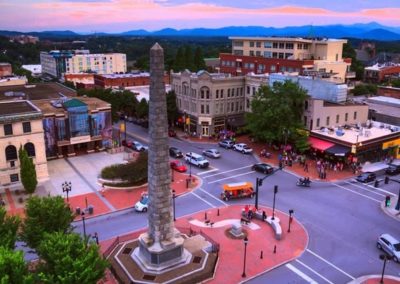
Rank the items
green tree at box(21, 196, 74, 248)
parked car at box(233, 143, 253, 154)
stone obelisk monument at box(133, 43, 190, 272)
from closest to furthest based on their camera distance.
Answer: stone obelisk monument at box(133, 43, 190, 272), green tree at box(21, 196, 74, 248), parked car at box(233, 143, 253, 154)

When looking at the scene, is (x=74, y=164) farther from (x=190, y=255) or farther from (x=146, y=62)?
(x=146, y=62)

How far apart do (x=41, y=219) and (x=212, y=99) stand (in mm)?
39742

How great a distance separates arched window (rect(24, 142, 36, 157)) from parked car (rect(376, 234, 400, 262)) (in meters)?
35.3

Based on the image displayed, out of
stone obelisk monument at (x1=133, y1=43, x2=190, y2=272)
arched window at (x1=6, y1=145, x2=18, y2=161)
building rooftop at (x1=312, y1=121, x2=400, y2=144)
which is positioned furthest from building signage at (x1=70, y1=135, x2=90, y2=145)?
building rooftop at (x1=312, y1=121, x2=400, y2=144)

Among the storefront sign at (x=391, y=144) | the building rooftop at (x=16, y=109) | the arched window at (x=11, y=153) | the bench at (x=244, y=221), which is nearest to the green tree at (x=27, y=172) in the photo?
the arched window at (x=11, y=153)

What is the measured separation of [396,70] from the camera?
350 ft

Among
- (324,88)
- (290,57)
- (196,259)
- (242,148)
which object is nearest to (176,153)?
(242,148)

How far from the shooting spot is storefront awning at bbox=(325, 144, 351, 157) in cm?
4606

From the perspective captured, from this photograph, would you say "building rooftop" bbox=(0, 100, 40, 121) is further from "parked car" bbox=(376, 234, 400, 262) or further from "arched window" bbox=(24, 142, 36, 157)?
"parked car" bbox=(376, 234, 400, 262)

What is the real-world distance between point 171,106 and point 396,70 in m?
73.8

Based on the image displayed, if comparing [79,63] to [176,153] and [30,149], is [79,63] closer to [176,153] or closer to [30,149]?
[176,153]

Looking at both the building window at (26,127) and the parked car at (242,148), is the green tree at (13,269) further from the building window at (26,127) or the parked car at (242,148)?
the parked car at (242,148)

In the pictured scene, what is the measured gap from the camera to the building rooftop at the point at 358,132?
4809cm

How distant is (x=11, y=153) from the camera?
4119 centimetres
